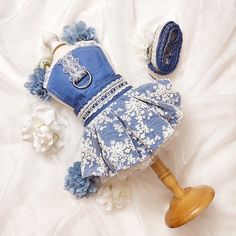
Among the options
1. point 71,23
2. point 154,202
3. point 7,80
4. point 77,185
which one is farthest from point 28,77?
point 154,202

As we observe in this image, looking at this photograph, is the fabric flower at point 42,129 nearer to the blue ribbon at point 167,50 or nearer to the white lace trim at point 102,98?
the white lace trim at point 102,98

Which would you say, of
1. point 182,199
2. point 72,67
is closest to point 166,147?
point 182,199

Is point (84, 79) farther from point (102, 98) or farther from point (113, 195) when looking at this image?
point (113, 195)

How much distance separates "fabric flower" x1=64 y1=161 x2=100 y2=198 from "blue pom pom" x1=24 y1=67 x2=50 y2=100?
161 millimetres

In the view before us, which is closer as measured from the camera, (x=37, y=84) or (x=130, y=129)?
(x=130, y=129)

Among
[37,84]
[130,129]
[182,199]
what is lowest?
[182,199]

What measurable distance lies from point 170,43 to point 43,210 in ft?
1.41

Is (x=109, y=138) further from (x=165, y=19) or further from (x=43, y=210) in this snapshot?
(x=165, y=19)

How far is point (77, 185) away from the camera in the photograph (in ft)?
2.80

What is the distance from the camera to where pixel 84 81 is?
811 millimetres

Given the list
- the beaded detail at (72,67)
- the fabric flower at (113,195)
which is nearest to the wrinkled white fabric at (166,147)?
the fabric flower at (113,195)

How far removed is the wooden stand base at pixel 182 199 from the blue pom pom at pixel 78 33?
0.30 m

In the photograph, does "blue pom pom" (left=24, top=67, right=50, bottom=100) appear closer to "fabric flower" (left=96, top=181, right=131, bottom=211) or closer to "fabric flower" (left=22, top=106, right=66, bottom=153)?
"fabric flower" (left=22, top=106, right=66, bottom=153)

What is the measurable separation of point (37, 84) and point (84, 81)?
0.13 metres
